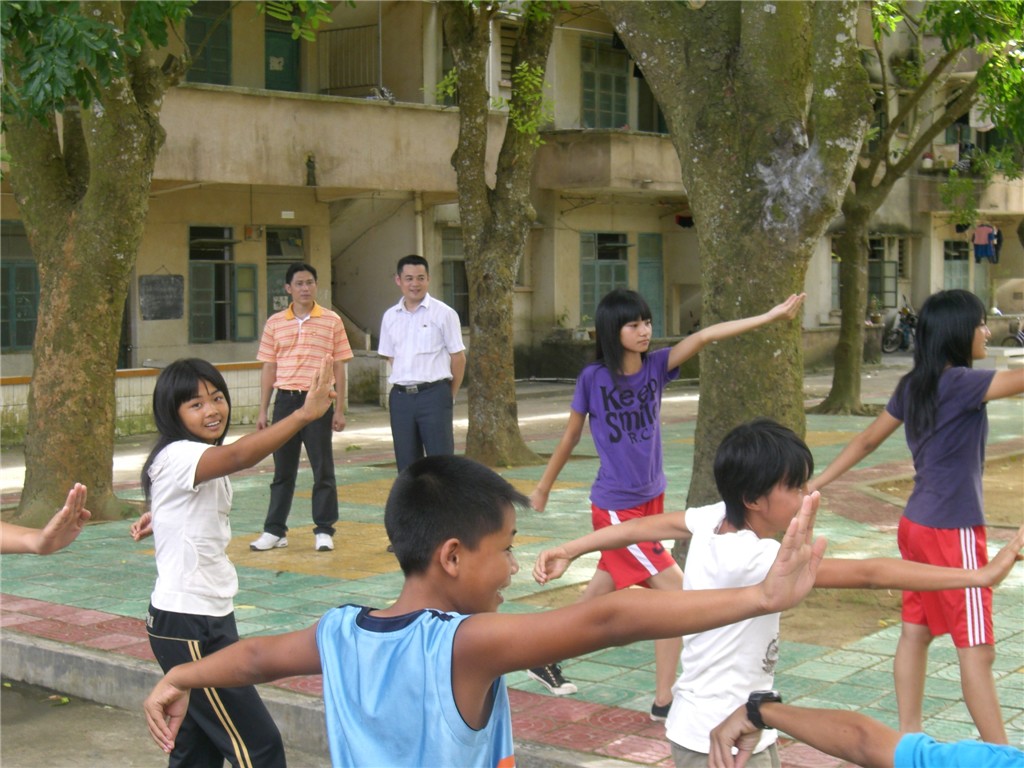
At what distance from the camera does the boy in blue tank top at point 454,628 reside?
2.28 metres

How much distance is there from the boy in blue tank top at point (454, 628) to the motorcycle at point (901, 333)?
32502mm

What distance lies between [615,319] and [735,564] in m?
2.23

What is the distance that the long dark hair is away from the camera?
4824mm

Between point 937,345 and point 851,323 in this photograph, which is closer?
point 937,345

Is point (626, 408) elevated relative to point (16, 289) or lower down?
lower down

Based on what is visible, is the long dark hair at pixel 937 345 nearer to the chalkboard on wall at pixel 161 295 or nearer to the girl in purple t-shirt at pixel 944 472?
the girl in purple t-shirt at pixel 944 472

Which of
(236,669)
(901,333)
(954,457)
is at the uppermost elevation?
(901,333)

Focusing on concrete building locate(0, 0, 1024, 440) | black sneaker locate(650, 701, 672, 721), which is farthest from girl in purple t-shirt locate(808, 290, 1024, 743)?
concrete building locate(0, 0, 1024, 440)

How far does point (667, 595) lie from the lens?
2309 mm

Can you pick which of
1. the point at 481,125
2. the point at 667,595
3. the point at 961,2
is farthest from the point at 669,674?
the point at 961,2

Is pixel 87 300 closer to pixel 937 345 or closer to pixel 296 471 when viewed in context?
pixel 296 471

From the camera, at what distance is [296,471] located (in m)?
8.91

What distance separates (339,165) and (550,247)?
7383mm

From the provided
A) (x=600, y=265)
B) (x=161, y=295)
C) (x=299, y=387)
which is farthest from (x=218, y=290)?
(x=299, y=387)
